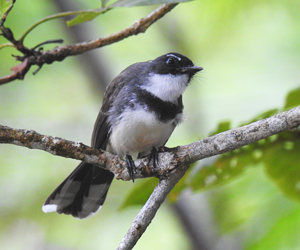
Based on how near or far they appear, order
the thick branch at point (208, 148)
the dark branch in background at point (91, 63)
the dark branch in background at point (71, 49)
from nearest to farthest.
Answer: the thick branch at point (208, 148), the dark branch in background at point (71, 49), the dark branch in background at point (91, 63)

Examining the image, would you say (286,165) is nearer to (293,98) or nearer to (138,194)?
(293,98)

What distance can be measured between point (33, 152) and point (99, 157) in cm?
382

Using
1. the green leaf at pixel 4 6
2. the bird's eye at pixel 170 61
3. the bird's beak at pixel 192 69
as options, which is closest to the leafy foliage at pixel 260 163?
the bird's beak at pixel 192 69

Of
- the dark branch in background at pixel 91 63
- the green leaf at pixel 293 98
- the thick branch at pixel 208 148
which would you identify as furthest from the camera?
the dark branch in background at pixel 91 63

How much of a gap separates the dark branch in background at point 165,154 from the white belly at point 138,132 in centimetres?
79

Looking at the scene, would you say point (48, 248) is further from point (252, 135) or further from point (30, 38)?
point (252, 135)

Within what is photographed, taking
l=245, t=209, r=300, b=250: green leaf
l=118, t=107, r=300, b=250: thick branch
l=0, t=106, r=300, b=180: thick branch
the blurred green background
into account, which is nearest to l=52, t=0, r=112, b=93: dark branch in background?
A: the blurred green background

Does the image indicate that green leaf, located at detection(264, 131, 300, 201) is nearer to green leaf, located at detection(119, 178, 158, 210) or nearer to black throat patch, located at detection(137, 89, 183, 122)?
green leaf, located at detection(119, 178, 158, 210)

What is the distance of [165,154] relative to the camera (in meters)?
2.68

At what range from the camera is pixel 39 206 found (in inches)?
213

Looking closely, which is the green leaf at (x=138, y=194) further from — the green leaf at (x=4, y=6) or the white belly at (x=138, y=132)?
the green leaf at (x=4, y=6)

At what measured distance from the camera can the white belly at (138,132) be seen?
11.2 ft

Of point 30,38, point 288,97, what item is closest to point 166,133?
point 288,97

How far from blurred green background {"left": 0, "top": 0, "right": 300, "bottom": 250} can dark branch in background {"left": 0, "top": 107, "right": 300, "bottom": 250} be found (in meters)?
2.27
